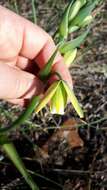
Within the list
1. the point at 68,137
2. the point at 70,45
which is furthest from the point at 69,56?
the point at 68,137

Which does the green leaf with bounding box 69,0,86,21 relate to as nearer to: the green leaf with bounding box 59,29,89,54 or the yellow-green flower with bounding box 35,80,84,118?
the green leaf with bounding box 59,29,89,54

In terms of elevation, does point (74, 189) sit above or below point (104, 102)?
below

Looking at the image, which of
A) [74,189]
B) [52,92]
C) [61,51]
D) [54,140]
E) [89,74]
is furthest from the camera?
[89,74]

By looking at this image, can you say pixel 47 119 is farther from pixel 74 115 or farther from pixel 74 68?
pixel 74 68

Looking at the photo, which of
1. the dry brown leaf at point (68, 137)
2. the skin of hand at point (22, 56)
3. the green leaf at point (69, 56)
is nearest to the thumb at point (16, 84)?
the skin of hand at point (22, 56)

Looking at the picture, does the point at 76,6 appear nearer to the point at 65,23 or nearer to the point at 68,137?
the point at 65,23

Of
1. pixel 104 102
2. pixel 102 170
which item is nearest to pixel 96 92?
pixel 104 102

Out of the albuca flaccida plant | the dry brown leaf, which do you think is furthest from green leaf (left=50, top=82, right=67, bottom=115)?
the dry brown leaf
